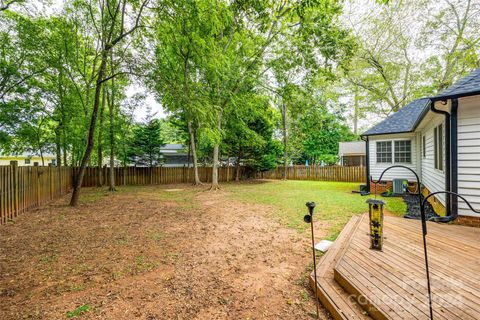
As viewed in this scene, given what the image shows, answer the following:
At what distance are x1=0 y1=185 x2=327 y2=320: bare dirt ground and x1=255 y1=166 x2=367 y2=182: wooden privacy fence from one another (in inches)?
516

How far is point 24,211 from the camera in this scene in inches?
241

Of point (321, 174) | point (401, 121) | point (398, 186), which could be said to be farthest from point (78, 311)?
point (321, 174)

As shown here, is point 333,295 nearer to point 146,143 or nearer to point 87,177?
point 87,177

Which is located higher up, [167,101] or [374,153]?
[167,101]

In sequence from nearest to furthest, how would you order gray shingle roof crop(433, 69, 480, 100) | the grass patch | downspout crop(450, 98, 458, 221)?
the grass patch < gray shingle roof crop(433, 69, 480, 100) < downspout crop(450, 98, 458, 221)

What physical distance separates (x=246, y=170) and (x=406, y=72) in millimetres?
14367

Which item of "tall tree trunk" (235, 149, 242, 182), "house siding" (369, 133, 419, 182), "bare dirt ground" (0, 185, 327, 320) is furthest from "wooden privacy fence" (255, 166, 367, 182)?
"bare dirt ground" (0, 185, 327, 320)

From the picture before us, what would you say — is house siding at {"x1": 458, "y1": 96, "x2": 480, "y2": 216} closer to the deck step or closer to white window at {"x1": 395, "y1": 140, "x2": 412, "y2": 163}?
the deck step

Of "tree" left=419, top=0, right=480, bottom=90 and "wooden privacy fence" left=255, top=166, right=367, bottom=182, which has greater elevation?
"tree" left=419, top=0, right=480, bottom=90

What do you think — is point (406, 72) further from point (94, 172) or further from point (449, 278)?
point (94, 172)

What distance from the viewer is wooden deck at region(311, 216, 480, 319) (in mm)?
1969

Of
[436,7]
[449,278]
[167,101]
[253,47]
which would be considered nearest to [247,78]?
[253,47]

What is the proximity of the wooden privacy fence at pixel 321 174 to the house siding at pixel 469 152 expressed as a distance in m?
11.9

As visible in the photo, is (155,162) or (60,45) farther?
(155,162)
